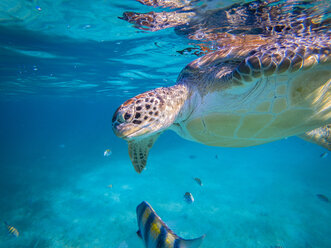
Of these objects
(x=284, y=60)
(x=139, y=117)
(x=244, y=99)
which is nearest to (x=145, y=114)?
(x=139, y=117)

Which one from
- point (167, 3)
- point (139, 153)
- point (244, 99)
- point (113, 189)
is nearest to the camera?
point (244, 99)

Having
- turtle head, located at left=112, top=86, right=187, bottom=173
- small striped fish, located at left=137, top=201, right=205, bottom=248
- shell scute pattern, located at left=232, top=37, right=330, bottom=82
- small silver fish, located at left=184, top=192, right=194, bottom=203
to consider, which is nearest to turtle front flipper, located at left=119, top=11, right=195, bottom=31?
turtle head, located at left=112, top=86, right=187, bottom=173

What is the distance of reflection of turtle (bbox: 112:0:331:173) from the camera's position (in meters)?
2.06

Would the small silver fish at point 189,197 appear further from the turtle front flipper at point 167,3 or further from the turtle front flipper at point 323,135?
the turtle front flipper at point 167,3

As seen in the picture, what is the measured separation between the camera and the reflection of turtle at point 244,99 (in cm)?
206

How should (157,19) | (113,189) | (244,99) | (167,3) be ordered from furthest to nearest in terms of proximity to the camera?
(113,189)
(157,19)
(167,3)
(244,99)

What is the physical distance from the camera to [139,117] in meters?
2.28

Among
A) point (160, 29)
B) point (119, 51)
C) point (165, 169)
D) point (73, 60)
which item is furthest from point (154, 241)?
point (165, 169)

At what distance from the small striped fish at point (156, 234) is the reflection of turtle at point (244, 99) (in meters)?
1.08

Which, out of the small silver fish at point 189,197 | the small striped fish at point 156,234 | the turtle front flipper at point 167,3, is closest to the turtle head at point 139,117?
the small striped fish at point 156,234

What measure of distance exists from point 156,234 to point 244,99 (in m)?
2.19

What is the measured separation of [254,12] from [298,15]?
1078 millimetres

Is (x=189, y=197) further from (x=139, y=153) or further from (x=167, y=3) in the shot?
(x=167, y=3)

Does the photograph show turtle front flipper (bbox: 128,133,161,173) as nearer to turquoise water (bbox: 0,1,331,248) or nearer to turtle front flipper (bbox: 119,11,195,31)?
turquoise water (bbox: 0,1,331,248)
